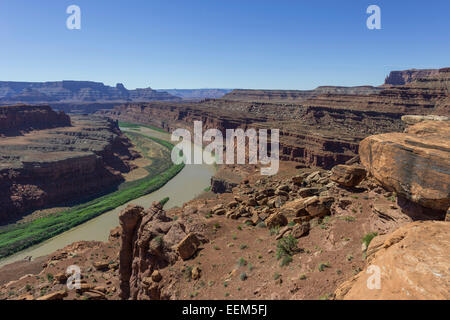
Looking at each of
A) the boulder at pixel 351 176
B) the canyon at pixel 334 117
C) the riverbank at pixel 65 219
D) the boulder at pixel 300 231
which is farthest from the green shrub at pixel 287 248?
the canyon at pixel 334 117

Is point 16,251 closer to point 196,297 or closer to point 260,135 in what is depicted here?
point 196,297

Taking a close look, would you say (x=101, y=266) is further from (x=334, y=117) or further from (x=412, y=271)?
(x=334, y=117)

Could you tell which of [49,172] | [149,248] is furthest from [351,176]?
[49,172]

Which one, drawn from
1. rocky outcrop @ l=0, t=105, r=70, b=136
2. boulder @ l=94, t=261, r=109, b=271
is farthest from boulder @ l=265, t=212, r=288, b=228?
rocky outcrop @ l=0, t=105, r=70, b=136

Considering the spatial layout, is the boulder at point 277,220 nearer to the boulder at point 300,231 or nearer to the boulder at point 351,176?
the boulder at point 300,231

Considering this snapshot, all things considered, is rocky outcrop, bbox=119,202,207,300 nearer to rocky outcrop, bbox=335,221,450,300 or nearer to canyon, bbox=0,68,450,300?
canyon, bbox=0,68,450,300
